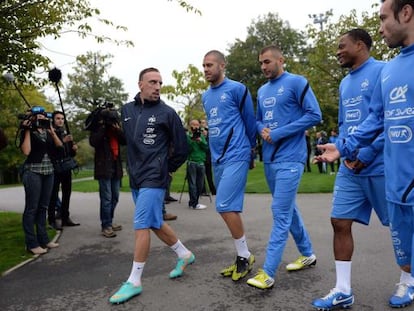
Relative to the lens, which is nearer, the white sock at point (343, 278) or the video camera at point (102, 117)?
the white sock at point (343, 278)

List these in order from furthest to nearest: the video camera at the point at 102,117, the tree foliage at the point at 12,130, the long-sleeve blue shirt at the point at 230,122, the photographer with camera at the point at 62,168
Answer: the tree foliage at the point at 12,130
the photographer with camera at the point at 62,168
the video camera at the point at 102,117
the long-sleeve blue shirt at the point at 230,122

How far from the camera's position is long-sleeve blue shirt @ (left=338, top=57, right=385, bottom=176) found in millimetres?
3473

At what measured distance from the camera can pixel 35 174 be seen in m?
5.68

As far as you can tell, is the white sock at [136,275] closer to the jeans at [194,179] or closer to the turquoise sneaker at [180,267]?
the turquoise sneaker at [180,267]

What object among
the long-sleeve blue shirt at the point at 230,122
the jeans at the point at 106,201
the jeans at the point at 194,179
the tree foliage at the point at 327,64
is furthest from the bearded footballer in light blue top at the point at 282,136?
the tree foliage at the point at 327,64

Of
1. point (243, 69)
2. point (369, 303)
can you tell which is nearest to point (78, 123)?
point (243, 69)

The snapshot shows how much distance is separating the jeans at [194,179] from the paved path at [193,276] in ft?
8.08

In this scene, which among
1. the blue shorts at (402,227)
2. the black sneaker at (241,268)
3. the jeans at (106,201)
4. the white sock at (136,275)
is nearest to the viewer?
the blue shorts at (402,227)

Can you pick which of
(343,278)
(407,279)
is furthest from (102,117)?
(407,279)

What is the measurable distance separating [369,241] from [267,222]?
2154mm

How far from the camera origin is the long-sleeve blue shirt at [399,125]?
262cm

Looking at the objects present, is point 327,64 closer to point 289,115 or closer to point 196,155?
point 196,155

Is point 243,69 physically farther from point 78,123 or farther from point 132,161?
point 132,161

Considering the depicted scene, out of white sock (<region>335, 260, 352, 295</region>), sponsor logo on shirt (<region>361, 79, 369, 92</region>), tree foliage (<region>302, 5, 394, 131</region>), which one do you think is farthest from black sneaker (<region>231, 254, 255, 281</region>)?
tree foliage (<region>302, 5, 394, 131</region>)
